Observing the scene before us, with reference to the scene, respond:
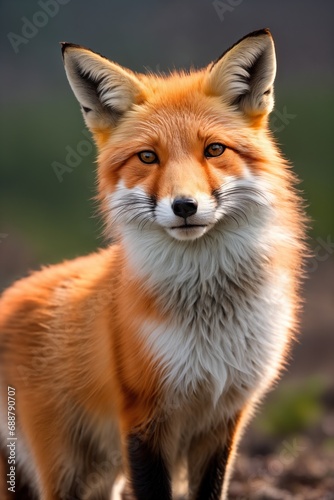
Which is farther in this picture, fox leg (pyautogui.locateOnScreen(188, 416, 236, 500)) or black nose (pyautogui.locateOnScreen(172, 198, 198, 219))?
fox leg (pyautogui.locateOnScreen(188, 416, 236, 500))

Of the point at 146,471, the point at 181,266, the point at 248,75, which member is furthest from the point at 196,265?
the point at 146,471

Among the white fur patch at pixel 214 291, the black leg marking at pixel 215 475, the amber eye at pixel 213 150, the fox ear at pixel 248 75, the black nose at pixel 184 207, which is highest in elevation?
the fox ear at pixel 248 75

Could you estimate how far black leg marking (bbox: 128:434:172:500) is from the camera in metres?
3.34

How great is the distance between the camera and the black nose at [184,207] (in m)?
2.86

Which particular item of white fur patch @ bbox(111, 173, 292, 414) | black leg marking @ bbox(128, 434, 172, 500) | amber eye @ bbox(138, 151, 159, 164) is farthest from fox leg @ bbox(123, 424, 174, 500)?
amber eye @ bbox(138, 151, 159, 164)

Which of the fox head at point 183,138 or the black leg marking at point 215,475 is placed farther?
the black leg marking at point 215,475

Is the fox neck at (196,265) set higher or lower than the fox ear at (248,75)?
lower

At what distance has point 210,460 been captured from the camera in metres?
3.72

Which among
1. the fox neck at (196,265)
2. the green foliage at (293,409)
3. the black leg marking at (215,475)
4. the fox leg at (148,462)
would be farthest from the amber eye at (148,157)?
the green foliage at (293,409)

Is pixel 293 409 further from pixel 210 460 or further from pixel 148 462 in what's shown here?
pixel 148 462

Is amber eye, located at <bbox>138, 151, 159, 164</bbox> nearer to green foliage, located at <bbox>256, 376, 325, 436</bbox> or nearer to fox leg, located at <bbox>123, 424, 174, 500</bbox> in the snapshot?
fox leg, located at <bbox>123, 424, 174, 500</bbox>

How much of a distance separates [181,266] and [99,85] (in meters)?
0.88

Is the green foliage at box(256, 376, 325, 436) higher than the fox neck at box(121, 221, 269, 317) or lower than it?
lower

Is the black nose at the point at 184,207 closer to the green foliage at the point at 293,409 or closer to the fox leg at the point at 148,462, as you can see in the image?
the fox leg at the point at 148,462
